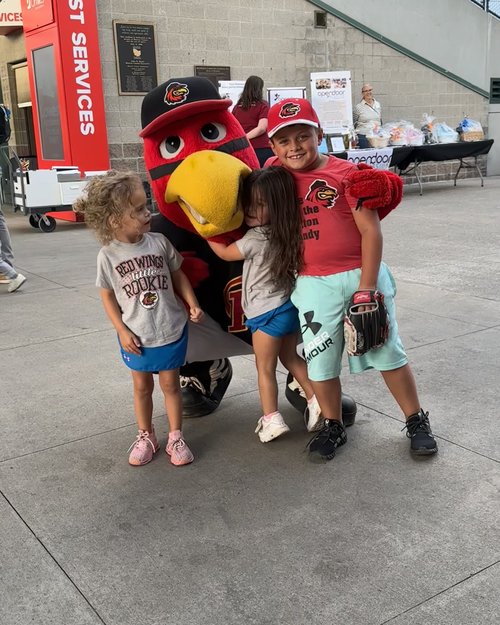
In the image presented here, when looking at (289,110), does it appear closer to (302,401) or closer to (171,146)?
(171,146)

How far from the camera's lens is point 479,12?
14.3 metres

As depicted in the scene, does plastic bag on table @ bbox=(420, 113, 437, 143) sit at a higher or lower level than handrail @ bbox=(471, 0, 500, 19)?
lower

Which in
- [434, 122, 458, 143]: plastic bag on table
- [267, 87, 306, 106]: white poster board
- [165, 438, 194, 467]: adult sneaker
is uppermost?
[267, 87, 306, 106]: white poster board

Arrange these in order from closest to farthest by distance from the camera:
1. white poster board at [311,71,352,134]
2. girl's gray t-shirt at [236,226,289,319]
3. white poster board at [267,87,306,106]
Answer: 1. girl's gray t-shirt at [236,226,289,319]
2. white poster board at [267,87,306,106]
3. white poster board at [311,71,352,134]

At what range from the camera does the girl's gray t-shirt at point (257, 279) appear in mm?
2686

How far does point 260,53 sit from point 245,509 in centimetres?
1046

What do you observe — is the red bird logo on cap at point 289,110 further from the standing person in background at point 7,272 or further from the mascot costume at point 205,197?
the standing person in background at point 7,272

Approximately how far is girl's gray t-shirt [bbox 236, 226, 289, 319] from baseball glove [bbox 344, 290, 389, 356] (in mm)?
331

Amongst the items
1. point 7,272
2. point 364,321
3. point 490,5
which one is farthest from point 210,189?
point 490,5

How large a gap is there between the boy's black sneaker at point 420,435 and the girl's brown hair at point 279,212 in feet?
2.54

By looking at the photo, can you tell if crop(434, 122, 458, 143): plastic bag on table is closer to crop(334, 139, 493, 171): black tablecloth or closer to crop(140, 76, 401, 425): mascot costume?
crop(334, 139, 493, 171): black tablecloth

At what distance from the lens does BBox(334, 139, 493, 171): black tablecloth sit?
11789 mm

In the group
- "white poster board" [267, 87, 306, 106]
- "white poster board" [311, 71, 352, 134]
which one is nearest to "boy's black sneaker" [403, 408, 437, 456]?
"white poster board" [267, 87, 306, 106]

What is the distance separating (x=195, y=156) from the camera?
2.62 metres
